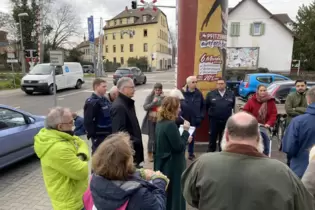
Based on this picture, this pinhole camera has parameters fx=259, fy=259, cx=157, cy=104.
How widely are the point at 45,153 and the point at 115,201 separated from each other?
1.04 meters

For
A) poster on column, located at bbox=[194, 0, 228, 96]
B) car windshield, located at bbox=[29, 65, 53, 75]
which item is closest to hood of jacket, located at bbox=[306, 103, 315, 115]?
poster on column, located at bbox=[194, 0, 228, 96]

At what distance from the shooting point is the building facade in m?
62.2

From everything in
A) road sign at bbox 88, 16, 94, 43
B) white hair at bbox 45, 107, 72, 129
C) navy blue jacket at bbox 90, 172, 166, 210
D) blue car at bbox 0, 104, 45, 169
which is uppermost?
road sign at bbox 88, 16, 94, 43

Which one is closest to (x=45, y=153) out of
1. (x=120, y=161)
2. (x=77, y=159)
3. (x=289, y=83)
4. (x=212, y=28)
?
(x=77, y=159)

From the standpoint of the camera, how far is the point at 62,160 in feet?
7.43

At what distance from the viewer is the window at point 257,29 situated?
106ft

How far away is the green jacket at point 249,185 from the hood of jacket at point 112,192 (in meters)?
0.46

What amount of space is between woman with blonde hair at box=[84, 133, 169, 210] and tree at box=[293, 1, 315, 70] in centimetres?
3229

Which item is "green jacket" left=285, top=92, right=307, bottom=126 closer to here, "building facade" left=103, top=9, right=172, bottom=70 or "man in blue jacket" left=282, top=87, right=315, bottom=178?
"man in blue jacket" left=282, top=87, right=315, bottom=178

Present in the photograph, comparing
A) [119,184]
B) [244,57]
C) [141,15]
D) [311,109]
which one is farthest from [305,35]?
[141,15]

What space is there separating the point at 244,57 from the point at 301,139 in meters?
31.4

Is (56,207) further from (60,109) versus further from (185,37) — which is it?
(185,37)

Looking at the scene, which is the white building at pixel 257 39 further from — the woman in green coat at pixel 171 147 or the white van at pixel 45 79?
the woman in green coat at pixel 171 147

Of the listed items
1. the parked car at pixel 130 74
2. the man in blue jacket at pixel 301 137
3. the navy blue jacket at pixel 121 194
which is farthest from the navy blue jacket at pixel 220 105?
the parked car at pixel 130 74
